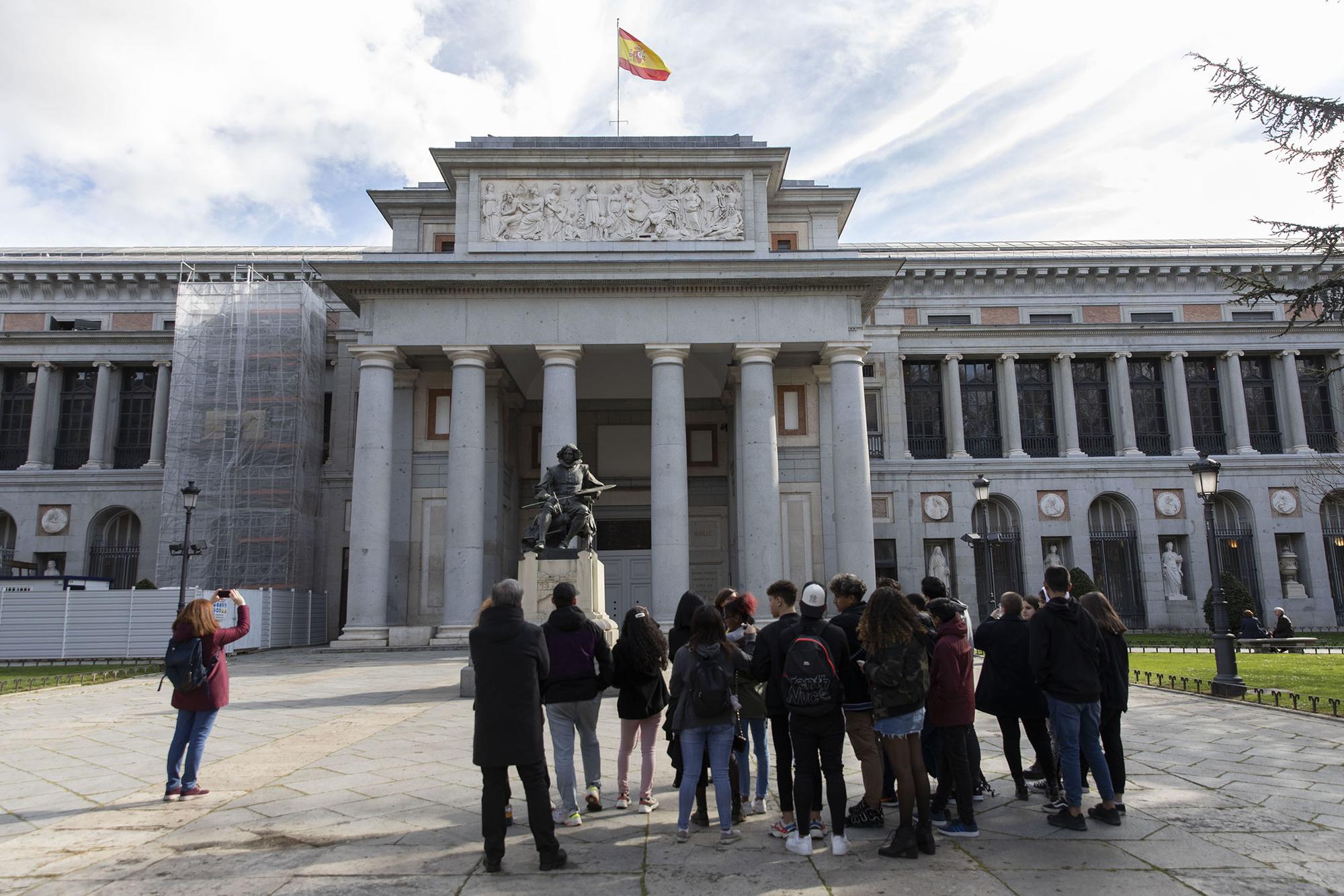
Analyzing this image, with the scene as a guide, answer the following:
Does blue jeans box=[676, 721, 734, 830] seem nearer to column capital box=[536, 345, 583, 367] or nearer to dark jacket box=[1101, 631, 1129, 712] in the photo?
dark jacket box=[1101, 631, 1129, 712]

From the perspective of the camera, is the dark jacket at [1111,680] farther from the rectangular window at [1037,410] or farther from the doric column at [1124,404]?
the doric column at [1124,404]

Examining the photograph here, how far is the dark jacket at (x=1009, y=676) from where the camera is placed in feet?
25.1

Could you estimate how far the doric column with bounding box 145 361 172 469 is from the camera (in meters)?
37.9

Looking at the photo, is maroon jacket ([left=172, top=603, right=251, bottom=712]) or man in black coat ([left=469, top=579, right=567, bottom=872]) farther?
maroon jacket ([left=172, top=603, right=251, bottom=712])

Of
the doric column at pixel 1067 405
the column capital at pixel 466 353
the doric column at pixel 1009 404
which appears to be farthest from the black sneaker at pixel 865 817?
the doric column at pixel 1067 405

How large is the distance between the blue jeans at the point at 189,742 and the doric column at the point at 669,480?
19217mm

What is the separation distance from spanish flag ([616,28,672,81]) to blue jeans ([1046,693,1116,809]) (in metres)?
29.1

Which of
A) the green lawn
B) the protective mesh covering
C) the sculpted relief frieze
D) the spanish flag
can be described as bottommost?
the green lawn

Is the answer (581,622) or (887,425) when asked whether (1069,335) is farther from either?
(581,622)

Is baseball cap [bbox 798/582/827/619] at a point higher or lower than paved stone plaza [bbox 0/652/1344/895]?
higher

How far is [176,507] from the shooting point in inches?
1265

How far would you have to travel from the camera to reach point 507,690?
620 cm

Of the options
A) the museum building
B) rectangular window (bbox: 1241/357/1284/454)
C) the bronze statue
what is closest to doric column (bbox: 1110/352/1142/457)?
the museum building

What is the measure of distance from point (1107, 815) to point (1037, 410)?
35.6 m
